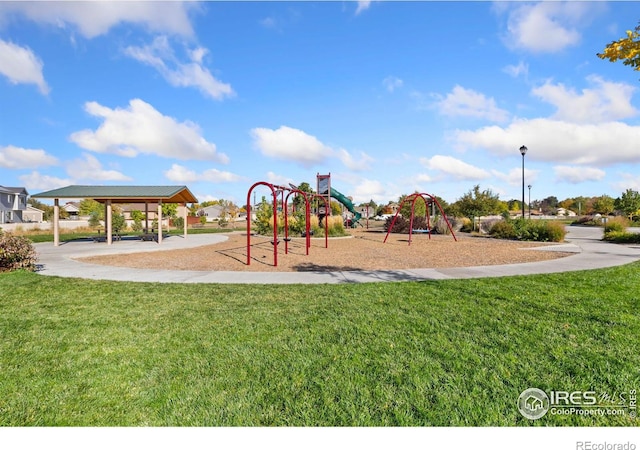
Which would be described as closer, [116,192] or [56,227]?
[56,227]

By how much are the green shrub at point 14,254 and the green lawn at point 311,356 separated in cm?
392

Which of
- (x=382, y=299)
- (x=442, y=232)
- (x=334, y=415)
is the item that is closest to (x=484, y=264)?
(x=382, y=299)

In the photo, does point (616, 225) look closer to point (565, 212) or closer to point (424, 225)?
point (424, 225)

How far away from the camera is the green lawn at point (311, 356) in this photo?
2.64 meters

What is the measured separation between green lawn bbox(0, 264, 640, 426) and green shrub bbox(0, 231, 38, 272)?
3917 mm

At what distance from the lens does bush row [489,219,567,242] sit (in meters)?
18.6

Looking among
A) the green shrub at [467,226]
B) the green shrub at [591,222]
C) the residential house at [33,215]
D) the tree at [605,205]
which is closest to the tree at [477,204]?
the green shrub at [467,226]

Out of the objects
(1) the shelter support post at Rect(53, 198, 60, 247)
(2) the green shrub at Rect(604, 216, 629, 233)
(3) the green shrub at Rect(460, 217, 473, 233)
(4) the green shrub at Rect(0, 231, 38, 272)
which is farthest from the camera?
(3) the green shrub at Rect(460, 217, 473, 233)

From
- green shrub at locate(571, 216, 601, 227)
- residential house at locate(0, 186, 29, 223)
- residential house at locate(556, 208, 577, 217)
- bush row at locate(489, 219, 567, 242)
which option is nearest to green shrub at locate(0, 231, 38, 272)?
bush row at locate(489, 219, 567, 242)

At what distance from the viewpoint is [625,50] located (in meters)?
4.38

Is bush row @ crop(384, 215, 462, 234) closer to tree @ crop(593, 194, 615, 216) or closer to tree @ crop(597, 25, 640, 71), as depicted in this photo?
tree @ crop(597, 25, 640, 71)

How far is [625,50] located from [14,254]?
13.9 m

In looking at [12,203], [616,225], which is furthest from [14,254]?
[12,203]
